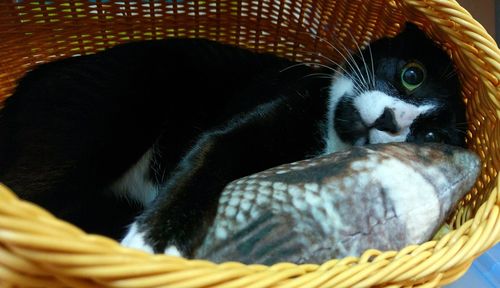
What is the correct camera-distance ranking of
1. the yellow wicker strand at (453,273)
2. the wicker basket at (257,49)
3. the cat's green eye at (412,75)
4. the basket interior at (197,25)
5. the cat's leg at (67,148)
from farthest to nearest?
the basket interior at (197,25) → the cat's green eye at (412,75) → the cat's leg at (67,148) → the yellow wicker strand at (453,273) → the wicker basket at (257,49)

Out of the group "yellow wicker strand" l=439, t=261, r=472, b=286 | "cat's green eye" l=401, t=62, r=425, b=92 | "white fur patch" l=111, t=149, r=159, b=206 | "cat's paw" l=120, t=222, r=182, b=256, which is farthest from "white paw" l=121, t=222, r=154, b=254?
"cat's green eye" l=401, t=62, r=425, b=92

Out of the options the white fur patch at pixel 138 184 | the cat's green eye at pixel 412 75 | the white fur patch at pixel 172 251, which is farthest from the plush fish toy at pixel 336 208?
the white fur patch at pixel 138 184

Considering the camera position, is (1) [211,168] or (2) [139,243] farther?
(1) [211,168]

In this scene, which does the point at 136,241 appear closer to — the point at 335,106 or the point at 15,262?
the point at 15,262

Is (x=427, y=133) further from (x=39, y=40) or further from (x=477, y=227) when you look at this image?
(x=39, y=40)

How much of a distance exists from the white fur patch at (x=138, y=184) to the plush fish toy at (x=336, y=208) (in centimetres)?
38

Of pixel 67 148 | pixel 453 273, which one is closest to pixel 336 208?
pixel 453 273

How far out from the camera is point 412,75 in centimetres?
108

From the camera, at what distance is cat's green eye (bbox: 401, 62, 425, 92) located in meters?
1.07

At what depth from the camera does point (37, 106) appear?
99 cm

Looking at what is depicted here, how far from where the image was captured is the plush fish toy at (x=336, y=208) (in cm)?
74

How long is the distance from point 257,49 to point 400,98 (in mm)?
635

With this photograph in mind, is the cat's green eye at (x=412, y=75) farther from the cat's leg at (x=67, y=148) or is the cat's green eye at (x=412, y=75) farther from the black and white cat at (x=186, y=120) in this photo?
the cat's leg at (x=67, y=148)

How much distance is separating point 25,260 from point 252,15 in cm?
114
